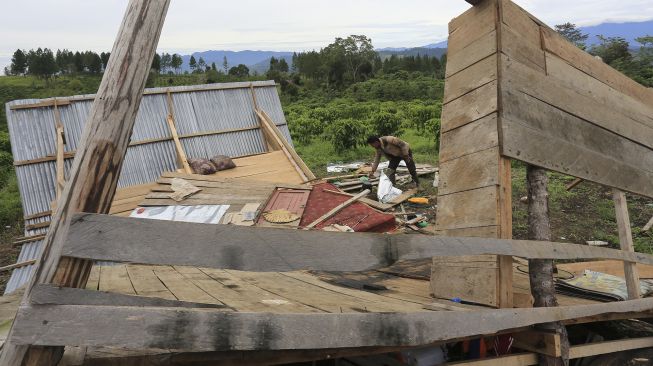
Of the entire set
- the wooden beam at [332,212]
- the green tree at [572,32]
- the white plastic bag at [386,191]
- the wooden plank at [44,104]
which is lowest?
the white plastic bag at [386,191]

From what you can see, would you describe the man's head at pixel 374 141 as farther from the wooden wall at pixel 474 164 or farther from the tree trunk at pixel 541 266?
the tree trunk at pixel 541 266

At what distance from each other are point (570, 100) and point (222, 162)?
28.9ft

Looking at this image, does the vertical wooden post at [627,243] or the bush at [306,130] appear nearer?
the vertical wooden post at [627,243]

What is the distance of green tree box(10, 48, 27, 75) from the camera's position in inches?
2357

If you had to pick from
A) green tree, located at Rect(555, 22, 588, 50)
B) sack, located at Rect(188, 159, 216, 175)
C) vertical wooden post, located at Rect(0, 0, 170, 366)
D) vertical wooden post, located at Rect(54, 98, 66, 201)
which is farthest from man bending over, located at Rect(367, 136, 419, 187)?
green tree, located at Rect(555, 22, 588, 50)

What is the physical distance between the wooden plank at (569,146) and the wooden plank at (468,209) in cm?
32

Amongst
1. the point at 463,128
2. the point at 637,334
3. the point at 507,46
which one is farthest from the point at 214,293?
the point at 637,334

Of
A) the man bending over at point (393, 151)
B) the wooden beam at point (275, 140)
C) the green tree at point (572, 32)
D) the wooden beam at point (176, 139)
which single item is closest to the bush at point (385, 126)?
the man bending over at point (393, 151)

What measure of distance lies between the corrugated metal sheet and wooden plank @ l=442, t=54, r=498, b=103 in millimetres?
7640

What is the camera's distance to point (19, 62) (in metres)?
60.1

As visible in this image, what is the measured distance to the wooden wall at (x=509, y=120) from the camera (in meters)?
2.98

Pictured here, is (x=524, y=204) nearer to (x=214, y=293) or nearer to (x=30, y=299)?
(x=214, y=293)

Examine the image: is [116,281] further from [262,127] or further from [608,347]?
[262,127]

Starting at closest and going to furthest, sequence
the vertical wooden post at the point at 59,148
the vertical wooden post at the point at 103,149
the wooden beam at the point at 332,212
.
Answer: the vertical wooden post at the point at 103,149 < the wooden beam at the point at 332,212 < the vertical wooden post at the point at 59,148
